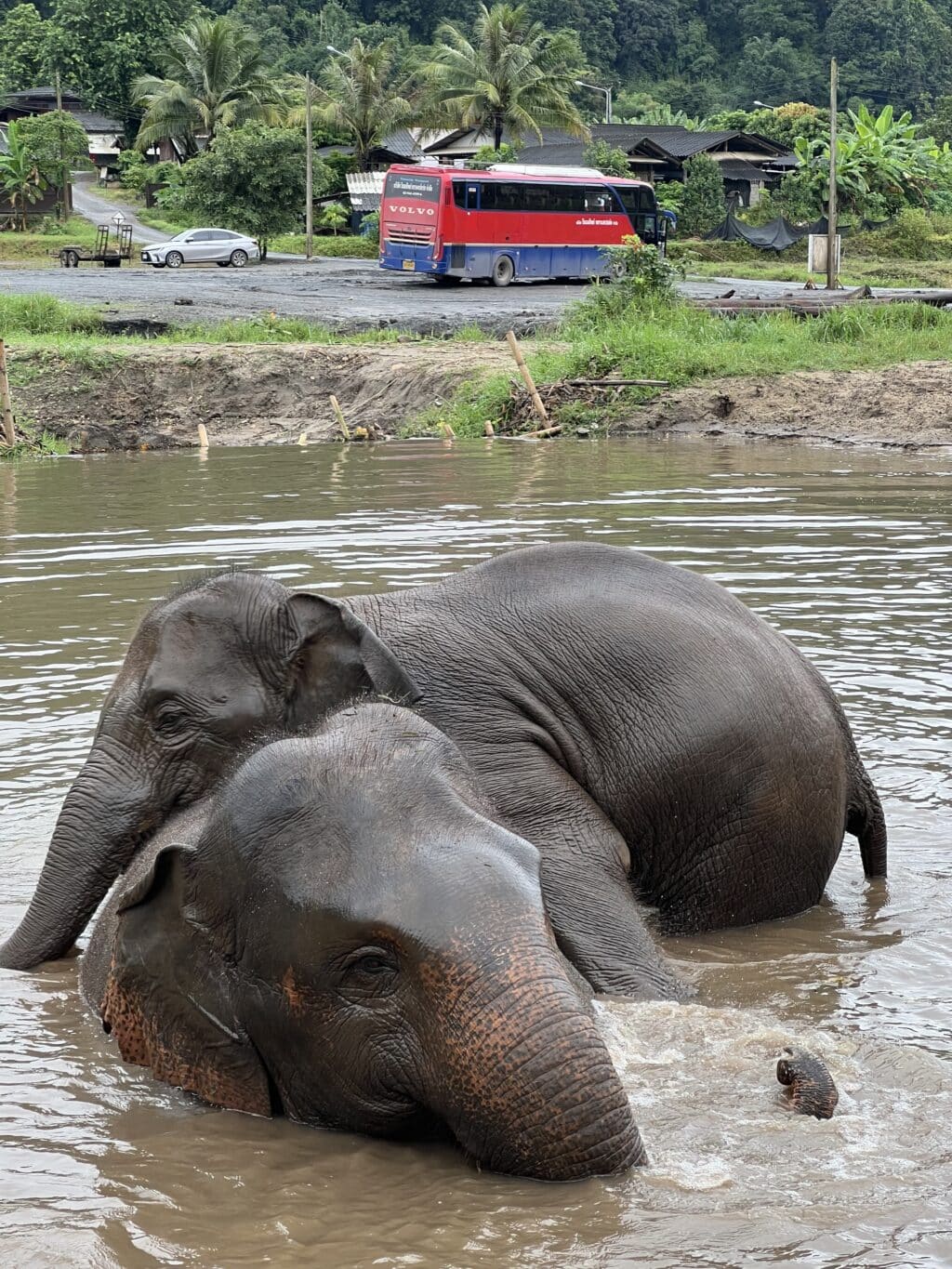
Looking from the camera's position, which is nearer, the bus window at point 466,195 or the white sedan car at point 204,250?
the bus window at point 466,195

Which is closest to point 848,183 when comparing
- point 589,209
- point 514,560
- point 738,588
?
point 589,209

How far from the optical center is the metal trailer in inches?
2018

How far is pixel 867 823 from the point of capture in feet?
19.2

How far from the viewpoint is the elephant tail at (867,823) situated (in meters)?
5.75

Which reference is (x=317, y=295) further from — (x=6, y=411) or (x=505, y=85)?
(x=505, y=85)

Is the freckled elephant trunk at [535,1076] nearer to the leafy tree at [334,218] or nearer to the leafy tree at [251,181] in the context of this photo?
the leafy tree at [251,181]

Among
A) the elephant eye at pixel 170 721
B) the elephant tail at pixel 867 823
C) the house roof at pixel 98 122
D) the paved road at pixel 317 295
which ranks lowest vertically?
the elephant tail at pixel 867 823

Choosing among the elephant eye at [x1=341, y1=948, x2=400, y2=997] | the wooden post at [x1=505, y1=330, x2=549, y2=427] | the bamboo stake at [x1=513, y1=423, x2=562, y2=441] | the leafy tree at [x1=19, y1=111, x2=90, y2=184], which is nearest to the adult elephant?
the elephant eye at [x1=341, y1=948, x2=400, y2=997]

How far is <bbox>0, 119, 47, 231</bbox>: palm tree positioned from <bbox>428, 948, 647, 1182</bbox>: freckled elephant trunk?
62587 millimetres

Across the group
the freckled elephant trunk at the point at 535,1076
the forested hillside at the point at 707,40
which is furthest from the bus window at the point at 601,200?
the forested hillside at the point at 707,40

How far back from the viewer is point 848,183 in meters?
59.8

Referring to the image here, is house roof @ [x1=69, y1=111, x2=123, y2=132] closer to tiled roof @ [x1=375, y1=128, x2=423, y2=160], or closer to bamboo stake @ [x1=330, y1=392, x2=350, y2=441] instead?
tiled roof @ [x1=375, y1=128, x2=423, y2=160]

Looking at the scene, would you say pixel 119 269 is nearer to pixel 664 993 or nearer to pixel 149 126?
pixel 149 126

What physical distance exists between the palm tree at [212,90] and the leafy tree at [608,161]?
1306cm
